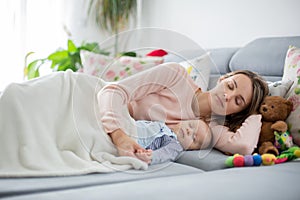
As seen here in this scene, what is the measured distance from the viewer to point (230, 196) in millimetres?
1011

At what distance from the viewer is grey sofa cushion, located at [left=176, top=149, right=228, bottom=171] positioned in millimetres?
1459

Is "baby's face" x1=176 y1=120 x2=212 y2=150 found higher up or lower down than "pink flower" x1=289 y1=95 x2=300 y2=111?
lower down

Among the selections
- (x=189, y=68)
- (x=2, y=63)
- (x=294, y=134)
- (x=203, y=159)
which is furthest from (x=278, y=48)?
(x=2, y=63)

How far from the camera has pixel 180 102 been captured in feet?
4.74

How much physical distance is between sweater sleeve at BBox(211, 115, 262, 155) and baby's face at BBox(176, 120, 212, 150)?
0.15ft

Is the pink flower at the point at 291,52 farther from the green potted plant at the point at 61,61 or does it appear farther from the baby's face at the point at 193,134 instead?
the green potted plant at the point at 61,61

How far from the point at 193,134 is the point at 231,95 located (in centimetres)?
21

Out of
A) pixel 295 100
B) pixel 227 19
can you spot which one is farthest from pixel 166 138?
pixel 227 19

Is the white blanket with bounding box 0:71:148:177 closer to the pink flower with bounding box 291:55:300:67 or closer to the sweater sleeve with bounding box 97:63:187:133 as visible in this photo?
the sweater sleeve with bounding box 97:63:187:133

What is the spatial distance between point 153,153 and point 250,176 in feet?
1.06

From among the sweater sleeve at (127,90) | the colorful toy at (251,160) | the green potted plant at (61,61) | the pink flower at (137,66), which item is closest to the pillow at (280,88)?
the colorful toy at (251,160)

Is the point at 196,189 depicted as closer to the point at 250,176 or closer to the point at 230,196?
the point at 230,196

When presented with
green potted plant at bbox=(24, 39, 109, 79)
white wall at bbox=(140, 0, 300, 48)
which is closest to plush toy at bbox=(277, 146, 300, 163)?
white wall at bbox=(140, 0, 300, 48)

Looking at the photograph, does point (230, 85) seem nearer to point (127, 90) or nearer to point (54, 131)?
point (127, 90)
